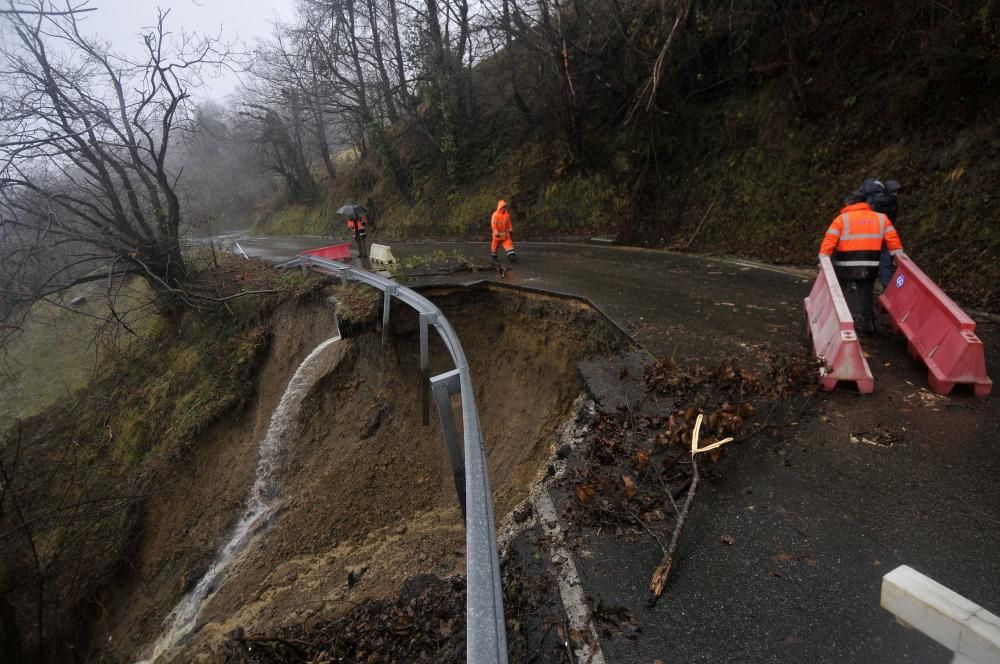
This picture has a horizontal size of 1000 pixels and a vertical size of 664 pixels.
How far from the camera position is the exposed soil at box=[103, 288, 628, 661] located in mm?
6551

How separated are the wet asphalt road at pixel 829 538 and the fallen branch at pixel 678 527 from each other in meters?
0.06

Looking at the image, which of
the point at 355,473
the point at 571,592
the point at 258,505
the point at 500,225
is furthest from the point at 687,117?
the point at 258,505

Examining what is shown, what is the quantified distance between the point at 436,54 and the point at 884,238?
63.2ft

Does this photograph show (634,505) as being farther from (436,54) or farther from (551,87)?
(436,54)

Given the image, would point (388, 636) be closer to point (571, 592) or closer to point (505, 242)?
point (571, 592)

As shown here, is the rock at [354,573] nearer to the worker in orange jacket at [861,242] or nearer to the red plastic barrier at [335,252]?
the worker in orange jacket at [861,242]

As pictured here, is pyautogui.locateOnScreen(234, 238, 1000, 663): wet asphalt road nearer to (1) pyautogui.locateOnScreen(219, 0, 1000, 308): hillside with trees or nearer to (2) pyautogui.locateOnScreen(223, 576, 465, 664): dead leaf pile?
(2) pyautogui.locateOnScreen(223, 576, 465, 664): dead leaf pile

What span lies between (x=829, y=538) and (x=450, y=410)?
2.69 meters

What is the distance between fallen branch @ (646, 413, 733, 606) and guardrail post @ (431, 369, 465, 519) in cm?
135

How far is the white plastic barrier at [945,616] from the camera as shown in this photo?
1163 millimetres

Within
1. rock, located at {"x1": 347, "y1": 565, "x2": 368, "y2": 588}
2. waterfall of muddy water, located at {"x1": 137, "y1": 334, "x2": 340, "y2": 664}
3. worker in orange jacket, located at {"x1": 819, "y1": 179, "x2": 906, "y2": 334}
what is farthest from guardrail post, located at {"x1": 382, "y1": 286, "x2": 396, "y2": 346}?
worker in orange jacket, located at {"x1": 819, "y1": 179, "x2": 906, "y2": 334}

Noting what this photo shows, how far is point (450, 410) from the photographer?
3.28 m

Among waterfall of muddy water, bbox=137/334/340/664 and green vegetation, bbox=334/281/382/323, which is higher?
green vegetation, bbox=334/281/382/323

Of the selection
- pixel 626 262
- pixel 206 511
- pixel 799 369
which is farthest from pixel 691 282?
pixel 206 511
